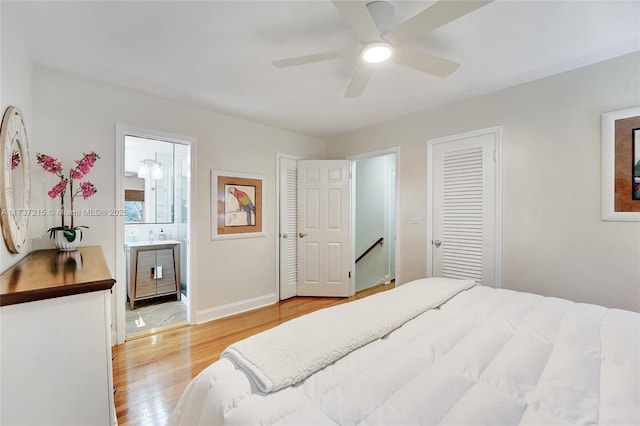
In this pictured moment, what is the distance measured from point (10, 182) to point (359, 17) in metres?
2.00

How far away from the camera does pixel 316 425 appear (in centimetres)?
73

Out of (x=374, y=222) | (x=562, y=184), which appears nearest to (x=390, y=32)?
(x=562, y=184)

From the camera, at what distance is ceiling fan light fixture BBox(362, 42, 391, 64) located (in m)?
1.57

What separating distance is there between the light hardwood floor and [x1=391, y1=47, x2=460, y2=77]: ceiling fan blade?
2.62 m

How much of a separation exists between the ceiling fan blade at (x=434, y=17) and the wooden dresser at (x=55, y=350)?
1.85 m

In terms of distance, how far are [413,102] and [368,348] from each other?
8.75 ft

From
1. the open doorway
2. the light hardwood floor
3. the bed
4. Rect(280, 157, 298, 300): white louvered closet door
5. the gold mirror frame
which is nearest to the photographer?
the bed

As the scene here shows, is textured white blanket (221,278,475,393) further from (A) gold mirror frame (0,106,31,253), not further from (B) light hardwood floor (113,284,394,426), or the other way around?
(A) gold mirror frame (0,106,31,253)

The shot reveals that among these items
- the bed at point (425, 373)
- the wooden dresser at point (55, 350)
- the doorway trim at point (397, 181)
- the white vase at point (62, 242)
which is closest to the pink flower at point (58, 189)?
the white vase at point (62, 242)

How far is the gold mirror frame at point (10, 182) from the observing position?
4.33 feet

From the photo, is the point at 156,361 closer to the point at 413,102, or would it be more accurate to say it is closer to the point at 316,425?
the point at 316,425

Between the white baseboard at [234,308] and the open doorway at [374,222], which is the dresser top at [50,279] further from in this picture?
the open doorway at [374,222]

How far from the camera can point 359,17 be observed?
134cm

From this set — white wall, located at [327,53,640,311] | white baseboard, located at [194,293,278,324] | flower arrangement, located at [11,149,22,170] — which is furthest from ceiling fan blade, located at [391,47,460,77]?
white baseboard, located at [194,293,278,324]
